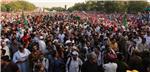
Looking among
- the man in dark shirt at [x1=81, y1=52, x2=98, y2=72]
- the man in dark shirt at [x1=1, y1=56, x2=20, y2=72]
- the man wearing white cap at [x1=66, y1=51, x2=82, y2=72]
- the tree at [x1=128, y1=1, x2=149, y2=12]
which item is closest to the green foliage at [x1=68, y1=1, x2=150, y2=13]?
the tree at [x1=128, y1=1, x2=149, y2=12]

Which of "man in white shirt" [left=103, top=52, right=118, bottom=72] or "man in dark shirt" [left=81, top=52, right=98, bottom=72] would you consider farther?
"man in dark shirt" [left=81, top=52, right=98, bottom=72]

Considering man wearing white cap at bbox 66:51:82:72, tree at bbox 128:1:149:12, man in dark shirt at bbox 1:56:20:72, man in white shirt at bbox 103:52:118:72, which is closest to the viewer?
man in dark shirt at bbox 1:56:20:72

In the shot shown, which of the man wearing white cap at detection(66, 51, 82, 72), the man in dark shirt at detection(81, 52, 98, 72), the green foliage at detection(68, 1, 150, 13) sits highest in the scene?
the man in dark shirt at detection(81, 52, 98, 72)

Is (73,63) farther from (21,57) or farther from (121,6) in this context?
(121,6)

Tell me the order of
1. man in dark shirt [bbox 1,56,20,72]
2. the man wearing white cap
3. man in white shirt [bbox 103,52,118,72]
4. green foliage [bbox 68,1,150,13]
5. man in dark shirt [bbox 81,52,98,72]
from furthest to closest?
green foliage [bbox 68,1,150,13] → the man wearing white cap → man in dark shirt [bbox 81,52,98,72] → man in white shirt [bbox 103,52,118,72] → man in dark shirt [bbox 1,56,20,72]

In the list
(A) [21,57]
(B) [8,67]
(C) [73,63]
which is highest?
(B) [8,67]

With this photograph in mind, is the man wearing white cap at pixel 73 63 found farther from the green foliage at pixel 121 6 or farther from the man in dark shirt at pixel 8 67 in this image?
the green foliage at pixel 121 6

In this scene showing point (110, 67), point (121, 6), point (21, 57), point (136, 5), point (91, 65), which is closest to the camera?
point (110, 67)

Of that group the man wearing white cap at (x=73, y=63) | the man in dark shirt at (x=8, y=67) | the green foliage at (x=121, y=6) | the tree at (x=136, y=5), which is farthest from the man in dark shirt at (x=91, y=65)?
the green foliage at (x=121, y=6)

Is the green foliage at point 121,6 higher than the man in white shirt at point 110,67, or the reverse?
the man in white shirt at point 110,67

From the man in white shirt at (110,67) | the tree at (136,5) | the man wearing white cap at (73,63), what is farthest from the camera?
the tree at (136,5)

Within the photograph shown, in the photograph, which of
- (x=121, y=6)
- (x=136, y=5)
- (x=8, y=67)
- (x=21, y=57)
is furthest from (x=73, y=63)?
(x=121, y=6)

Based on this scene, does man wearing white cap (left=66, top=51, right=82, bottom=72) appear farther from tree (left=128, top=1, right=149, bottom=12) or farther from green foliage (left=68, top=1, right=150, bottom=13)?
green foliage (left=68, top=1, right=150, bottom=13)

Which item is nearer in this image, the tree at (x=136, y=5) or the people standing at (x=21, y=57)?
the people standing at (x=21, y=57)
